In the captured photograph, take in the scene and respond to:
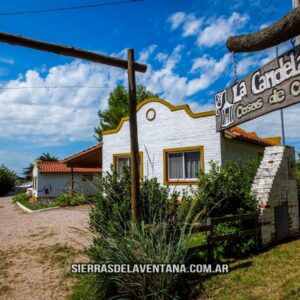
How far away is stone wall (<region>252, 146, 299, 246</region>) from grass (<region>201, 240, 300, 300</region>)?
1.12 meters

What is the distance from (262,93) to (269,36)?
4.12 metres

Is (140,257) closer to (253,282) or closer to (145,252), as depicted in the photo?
(145,252)

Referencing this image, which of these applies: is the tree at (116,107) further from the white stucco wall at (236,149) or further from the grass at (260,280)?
the grass at (260,280)

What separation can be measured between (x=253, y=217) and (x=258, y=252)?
2.55 ft

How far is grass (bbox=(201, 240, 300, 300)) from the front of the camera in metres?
4.59

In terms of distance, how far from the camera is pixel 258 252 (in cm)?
686

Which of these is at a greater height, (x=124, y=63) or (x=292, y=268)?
(x=124, y=63)

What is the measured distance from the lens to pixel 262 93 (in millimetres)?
7039

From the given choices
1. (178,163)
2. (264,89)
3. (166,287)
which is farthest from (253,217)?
(178,163)

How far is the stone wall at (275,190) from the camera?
7.53 meters

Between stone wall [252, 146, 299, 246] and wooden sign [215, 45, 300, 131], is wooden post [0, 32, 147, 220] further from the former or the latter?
stone wall [252, 146, 299, 246]

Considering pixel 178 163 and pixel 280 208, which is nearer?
pixel 280 208

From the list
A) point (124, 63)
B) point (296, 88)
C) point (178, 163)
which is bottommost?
point (178, 163)

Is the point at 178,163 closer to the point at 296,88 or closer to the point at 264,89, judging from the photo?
the point at 264,89
